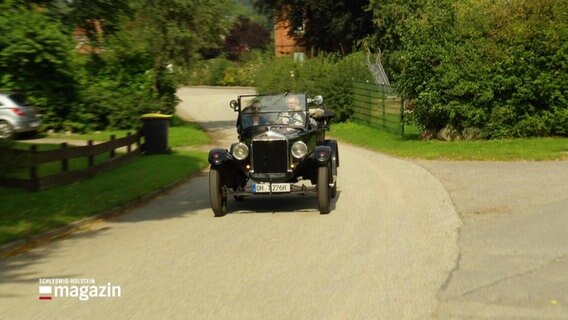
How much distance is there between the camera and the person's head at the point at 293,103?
1411 cm

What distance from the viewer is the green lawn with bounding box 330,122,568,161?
795 inches

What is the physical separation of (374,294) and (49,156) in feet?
32.4

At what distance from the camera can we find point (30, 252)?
401 inches

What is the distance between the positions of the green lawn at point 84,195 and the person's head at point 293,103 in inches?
132

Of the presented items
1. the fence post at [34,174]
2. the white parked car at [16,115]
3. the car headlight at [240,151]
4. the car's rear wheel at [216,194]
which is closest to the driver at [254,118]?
the car headlight at [240,151]

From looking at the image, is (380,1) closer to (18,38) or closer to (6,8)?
(18,38)

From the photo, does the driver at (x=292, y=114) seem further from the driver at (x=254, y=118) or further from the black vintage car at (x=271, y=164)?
the driver at (x=254, y=118)

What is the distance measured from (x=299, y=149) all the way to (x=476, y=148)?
10.1 meters

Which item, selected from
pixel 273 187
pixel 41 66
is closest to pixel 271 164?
pixel 273 187

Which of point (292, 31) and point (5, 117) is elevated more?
point (292, 31)

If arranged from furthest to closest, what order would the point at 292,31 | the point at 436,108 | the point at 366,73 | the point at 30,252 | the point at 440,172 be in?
the point at 292,31
the point at 366,73
the point at 436,108
the point at 440,172
the point at 30,252

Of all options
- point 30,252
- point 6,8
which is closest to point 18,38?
point 6,8

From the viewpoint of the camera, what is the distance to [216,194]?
12.8m

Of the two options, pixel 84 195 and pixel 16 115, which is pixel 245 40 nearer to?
pixel 16 115
